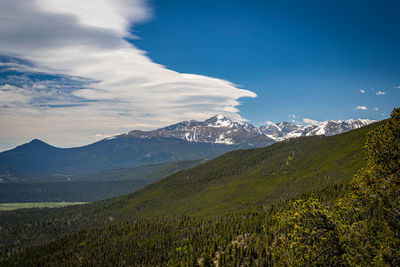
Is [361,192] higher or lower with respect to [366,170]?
lower

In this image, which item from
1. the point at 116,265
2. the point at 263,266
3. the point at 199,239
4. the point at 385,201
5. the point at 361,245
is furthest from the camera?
the point at 116,265

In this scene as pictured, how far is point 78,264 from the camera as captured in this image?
604 ft

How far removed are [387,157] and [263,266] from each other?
71.8 m

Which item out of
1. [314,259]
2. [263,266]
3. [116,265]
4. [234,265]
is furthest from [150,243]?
[314,259]

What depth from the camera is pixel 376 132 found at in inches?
837

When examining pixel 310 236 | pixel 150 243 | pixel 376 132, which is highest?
pixel 376 132

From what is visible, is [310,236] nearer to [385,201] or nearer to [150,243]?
[385,201]

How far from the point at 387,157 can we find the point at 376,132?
7.51 ft

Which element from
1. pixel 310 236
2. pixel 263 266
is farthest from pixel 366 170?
pixel 263 266

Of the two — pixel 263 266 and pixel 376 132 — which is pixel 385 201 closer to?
pixel 376 132

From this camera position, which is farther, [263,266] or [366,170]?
[263,266]

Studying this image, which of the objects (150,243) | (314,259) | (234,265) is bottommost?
(150,243)

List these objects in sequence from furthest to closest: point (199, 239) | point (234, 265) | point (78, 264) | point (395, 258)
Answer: point (78, 264), point (199, 239), point (234, 265), point (395, 258)

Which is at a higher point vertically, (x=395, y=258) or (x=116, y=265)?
(x=395, y=258)
